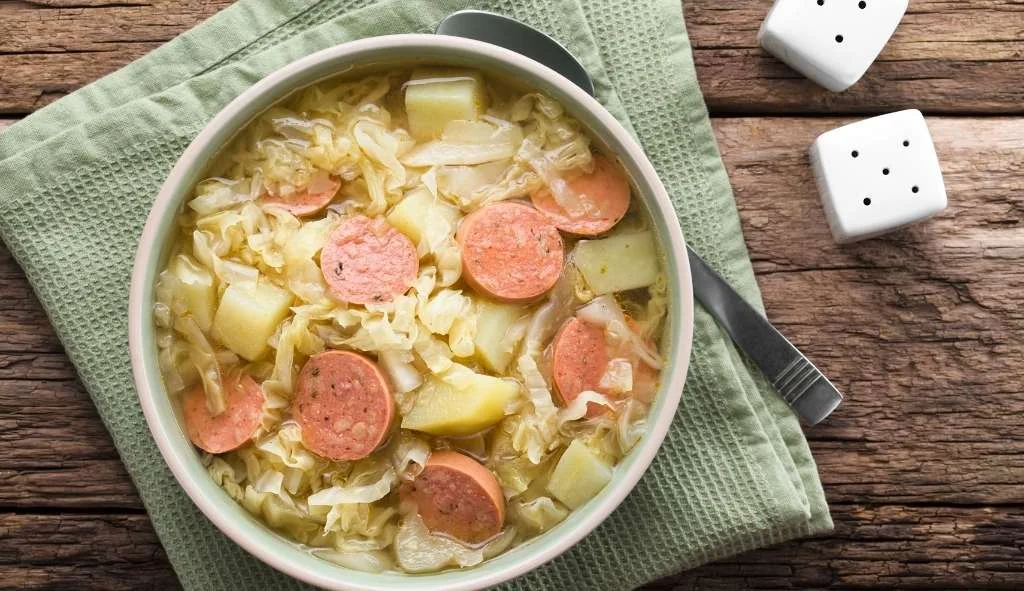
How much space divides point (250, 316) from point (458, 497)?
50 centimetres

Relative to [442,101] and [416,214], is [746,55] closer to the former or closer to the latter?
[442,101]

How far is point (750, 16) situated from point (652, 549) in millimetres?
1193

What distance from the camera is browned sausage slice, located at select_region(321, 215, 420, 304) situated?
1713mm

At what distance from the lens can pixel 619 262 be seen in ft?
5.83

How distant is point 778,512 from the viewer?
196 centimetres

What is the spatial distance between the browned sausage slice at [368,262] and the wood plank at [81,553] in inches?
31.8

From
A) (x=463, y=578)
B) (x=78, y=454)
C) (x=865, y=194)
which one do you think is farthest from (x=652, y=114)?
(x=78, y=454)

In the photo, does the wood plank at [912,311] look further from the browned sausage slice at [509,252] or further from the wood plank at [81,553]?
the wood plank at [81,553]

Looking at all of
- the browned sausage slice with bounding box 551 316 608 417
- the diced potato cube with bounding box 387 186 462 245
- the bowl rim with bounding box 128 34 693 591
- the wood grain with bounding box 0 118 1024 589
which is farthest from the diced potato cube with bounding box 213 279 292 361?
the wood grain with bounding box 0 118 1024 589

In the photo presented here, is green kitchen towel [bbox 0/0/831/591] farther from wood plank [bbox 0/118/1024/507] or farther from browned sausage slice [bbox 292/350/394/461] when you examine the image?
browned sausage slice [bbox 292/350/394/461]

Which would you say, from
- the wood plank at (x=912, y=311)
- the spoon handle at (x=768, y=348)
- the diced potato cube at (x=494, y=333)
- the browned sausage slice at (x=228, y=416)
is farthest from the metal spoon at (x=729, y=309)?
the browned sausage slice at (x=228, y=416)

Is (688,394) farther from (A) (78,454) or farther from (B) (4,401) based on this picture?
(B) (4,401)

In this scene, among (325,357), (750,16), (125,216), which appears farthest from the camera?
(750,16)

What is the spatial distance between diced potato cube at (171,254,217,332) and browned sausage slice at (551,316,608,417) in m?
0.63
